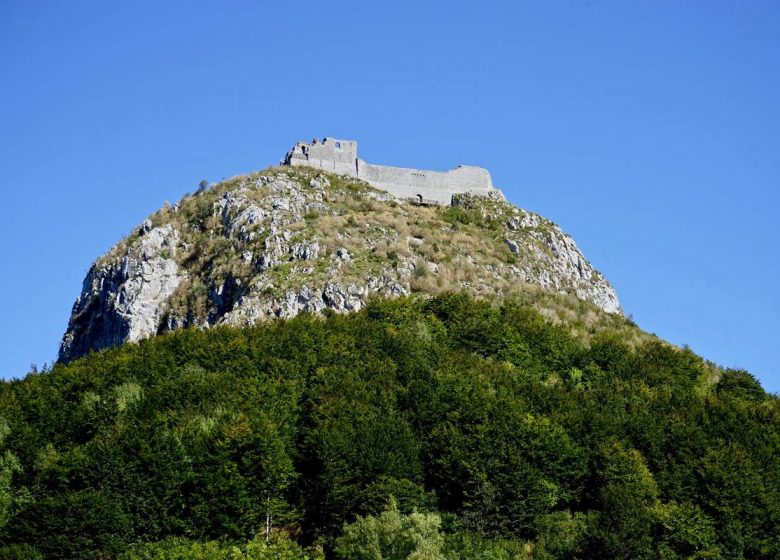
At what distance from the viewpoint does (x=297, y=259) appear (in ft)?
240

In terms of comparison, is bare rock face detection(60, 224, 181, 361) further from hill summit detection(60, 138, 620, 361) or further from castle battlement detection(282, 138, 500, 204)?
castle battlement detection(282, 138, 500, 204)

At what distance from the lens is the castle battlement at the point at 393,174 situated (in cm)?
9194

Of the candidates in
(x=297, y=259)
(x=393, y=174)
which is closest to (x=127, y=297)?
(x=297, y=259)

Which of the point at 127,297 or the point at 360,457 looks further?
the point at 127,297

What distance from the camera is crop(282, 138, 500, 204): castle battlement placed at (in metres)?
91.9

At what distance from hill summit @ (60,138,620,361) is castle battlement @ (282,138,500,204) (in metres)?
0.13

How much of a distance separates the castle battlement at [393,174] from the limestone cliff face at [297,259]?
97.0 inches

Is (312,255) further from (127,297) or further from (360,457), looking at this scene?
(360,457)

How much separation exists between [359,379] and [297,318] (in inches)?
302

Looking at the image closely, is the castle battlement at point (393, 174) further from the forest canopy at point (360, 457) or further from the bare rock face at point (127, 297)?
the forest canopy at point (360, 457)

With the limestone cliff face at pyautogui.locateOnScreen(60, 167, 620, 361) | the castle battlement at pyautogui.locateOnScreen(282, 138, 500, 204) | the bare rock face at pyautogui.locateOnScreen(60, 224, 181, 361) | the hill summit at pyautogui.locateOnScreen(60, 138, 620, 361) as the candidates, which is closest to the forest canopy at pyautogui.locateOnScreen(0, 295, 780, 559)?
the hill summit at pyautogui.locateOnScreen(60, 138, 620, 361)

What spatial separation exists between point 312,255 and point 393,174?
23162 millimetres

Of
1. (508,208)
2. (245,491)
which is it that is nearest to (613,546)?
(245,491)

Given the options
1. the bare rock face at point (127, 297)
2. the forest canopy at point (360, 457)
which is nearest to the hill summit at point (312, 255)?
the bare rock face at point (127, 297)
